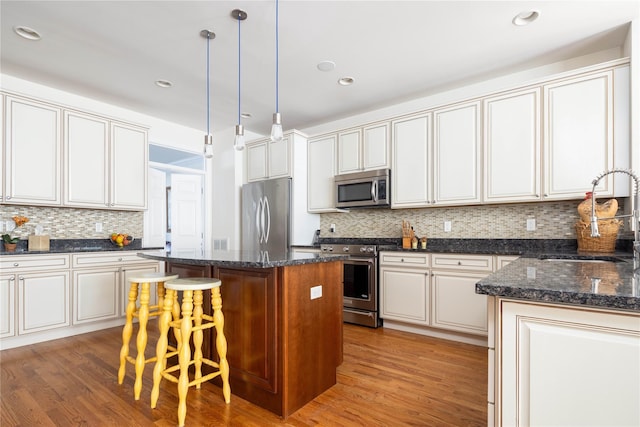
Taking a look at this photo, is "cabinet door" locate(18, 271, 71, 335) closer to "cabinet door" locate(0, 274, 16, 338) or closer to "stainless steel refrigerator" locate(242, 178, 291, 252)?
"cabinet door" locate(0, 274, 16, 338)

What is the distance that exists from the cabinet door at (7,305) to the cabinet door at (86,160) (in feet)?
2.96

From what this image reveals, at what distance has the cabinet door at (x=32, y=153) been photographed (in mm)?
3170

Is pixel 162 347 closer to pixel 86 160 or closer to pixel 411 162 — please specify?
pixel 86 160

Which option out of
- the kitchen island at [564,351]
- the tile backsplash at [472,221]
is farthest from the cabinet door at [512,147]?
the kitchen island at [564,351]

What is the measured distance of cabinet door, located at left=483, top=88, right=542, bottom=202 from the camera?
118 inches

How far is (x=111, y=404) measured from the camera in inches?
78.2

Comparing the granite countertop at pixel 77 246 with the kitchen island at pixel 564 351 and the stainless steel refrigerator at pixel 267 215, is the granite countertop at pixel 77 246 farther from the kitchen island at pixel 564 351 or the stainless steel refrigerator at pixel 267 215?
the kitchen island at pixel 564 351

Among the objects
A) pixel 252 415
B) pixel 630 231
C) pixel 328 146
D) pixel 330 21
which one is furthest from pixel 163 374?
pixel 630 231

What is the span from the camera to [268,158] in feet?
15.8

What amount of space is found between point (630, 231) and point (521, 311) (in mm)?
2603

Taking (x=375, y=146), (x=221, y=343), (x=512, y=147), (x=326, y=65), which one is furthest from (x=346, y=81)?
(x=221, y=343)

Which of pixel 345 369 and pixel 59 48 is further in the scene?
pixel 59 48

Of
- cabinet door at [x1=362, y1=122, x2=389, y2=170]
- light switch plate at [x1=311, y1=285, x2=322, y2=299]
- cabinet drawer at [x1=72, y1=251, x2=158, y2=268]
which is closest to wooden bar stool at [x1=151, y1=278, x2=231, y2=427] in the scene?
light switch plate at [x1=311, y1=285, x2=322, y2=299]

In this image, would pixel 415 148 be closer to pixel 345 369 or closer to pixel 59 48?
pixel 345 369
